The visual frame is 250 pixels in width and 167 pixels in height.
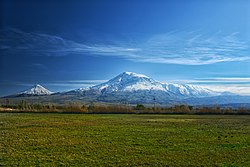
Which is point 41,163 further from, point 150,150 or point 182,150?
point 182,150

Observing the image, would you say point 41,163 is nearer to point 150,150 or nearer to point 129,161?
point 129,161

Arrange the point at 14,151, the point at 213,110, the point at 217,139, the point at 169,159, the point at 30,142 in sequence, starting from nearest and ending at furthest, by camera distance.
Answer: the point at 169,159 < the point at 14,151 < the point at 30,142 < the point at 217,139 < the point at 213,110

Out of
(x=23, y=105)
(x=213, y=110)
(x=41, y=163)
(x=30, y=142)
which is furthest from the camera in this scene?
(x=23, y=105)

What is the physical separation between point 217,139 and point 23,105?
250ft

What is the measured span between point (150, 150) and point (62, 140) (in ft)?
24.7

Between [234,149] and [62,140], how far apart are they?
1223 centimetres

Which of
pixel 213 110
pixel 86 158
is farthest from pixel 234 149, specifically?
pixel 213 110

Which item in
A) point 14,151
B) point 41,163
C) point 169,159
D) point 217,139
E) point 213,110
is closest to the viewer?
point 41,163

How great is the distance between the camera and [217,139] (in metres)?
23.5

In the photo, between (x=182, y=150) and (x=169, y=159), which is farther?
(x=182, y=150)

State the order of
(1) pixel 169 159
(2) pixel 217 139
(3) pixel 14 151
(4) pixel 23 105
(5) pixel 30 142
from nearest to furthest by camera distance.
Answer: (1) pixel 169 159, (3) pixel 14 151, (5) pixel 30 142, (2) pixel 217 139, (4) pixel 23 105

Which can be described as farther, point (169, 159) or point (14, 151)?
point (14, 151)

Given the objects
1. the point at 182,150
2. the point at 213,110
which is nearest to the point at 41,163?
the point at 182,150

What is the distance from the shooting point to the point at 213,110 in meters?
78.1
